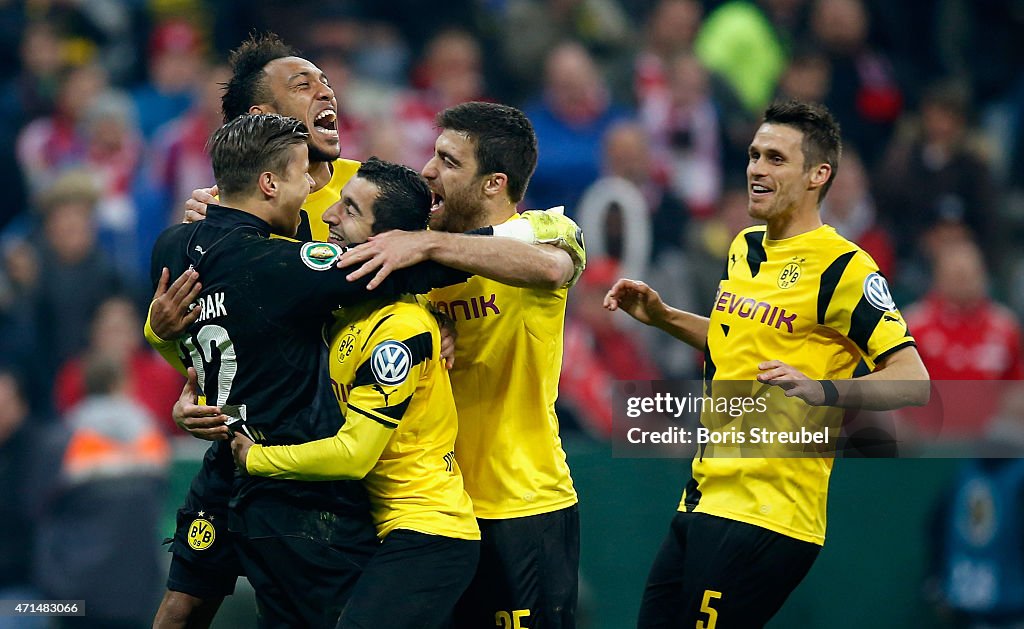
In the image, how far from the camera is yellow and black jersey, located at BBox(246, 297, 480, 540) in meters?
4.47

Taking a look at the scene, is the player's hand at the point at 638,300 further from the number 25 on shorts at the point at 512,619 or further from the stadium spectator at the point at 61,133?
the stadium spectator at the point at 61,133

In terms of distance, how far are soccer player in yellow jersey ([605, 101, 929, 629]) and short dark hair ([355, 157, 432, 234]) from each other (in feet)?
3.23

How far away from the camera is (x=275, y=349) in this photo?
4602 mm

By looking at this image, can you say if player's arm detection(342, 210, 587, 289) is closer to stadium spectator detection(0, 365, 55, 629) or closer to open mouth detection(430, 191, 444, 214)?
open mouth detection(430, 191, 444, 214)

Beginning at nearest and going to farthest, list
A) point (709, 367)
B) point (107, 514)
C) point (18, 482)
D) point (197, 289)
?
1. point (197, 289)
2. point (709, 367)
3. point (107, 514)
4. point (18, 482)

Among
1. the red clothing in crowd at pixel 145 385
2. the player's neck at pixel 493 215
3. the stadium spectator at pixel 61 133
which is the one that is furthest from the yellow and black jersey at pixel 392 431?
the stadium spectator at pixel 61 133

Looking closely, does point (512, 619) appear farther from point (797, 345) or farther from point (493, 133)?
point (493, 133)

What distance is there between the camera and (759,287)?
210 inches

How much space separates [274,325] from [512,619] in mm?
1378

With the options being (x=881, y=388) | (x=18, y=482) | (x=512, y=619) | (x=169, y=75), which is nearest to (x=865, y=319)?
(x=881, y=388)

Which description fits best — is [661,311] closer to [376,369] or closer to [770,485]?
[770,485]

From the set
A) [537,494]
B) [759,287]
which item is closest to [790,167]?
[759,287]

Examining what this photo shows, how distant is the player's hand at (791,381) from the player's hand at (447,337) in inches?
42.4

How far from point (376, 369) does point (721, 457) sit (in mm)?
1533
